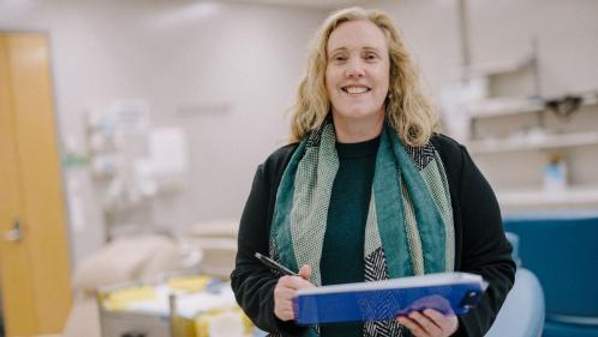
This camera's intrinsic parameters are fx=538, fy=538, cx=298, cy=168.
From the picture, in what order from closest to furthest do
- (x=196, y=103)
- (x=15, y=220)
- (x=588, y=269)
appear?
(x=588, y=269) → (x=15, y=220) → (x=196, y=103)

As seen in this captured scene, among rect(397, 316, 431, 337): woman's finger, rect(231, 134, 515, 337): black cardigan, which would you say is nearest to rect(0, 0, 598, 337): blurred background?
rect(231, 134, 515, 337): black cardigan

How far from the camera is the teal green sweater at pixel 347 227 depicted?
47.9 inches

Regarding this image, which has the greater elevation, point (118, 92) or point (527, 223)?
point (118, 92)

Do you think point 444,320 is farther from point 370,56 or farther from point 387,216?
point 370,56

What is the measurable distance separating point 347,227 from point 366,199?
0.08 metres

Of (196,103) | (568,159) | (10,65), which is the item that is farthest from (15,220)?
(568,159)

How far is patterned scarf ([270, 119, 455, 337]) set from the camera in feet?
3.88

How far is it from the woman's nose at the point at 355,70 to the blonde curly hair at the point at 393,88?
0.11 meters

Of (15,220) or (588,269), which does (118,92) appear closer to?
(15,220)

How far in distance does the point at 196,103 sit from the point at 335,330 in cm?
390

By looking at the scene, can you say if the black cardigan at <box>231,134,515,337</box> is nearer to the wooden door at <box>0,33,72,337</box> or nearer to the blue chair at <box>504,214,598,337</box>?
the blue chair at <box>504,214,598,337</box>

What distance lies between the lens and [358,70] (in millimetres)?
1239

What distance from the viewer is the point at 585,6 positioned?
4.16 m

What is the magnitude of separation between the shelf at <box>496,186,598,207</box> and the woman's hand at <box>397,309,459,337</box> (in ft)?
10.7
